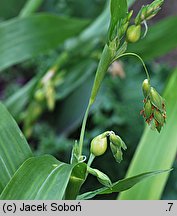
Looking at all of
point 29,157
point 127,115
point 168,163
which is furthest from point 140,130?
point 29,157

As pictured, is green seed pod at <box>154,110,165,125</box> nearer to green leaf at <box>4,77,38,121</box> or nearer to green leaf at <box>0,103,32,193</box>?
green leaf at <box>0,103,32,193</box>

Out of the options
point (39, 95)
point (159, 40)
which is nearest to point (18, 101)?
point (39, 95)

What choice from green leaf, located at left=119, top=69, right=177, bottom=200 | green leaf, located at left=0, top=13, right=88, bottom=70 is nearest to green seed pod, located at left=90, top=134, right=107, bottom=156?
green leaf, located at left=119, top=69, right=177, bottom=200

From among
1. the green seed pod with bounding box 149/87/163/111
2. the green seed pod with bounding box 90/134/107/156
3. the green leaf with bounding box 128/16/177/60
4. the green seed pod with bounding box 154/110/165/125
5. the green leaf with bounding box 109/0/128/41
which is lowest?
the green leaf with bounding box 128/16/177/60

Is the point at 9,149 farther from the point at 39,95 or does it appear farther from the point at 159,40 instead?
the point at 159,40

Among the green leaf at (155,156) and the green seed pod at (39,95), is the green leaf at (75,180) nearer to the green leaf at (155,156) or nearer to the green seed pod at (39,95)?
the green leaf at (155,156)

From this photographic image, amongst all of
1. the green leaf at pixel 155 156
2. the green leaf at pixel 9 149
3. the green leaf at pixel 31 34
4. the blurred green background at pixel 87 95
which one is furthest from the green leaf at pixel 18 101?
the green leaf at pixel 9 149
